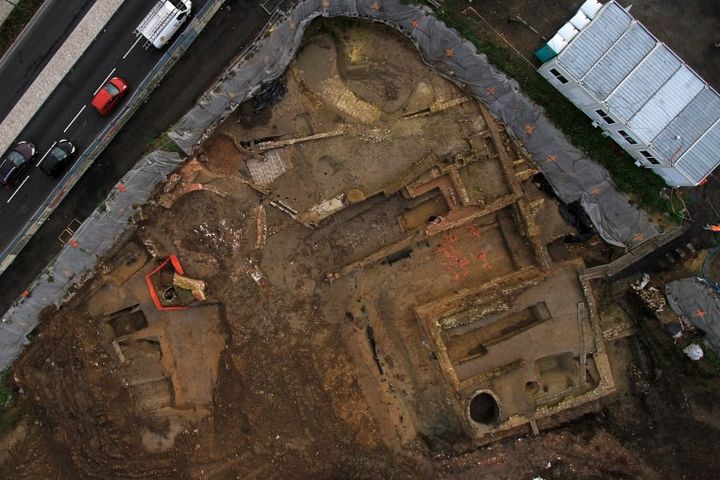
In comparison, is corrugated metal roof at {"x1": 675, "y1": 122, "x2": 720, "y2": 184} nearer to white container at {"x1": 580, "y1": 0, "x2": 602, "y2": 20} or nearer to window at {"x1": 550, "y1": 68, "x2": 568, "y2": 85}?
window at {"x1": 550, "y1": 68, "x2": 568, "y2": 85}

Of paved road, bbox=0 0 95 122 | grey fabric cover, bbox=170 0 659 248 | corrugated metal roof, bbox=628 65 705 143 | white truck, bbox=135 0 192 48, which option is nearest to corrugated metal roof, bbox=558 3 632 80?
grey fabric cover, bbox=170 0 659 248

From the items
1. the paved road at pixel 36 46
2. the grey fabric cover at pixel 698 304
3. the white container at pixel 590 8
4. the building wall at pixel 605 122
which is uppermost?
the white container at pixel 590 8

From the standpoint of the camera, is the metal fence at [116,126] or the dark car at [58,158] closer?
the metal fence at [116,126]

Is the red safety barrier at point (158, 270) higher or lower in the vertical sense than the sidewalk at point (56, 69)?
lower

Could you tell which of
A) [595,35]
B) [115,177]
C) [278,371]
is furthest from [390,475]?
[595,35]

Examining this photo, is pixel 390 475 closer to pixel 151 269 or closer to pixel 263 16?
pixel 151 269

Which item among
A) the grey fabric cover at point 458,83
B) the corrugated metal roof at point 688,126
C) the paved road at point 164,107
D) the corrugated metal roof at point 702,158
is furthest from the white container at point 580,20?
the paved road at point 164,107

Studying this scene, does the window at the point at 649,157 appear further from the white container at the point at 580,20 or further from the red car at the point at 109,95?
the red car at the point at 109,95
